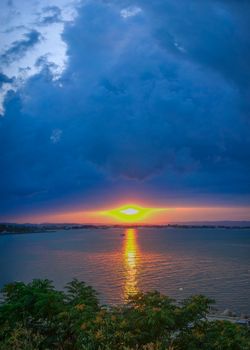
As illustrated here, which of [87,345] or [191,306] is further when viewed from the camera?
[191,306]

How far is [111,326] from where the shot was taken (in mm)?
8984

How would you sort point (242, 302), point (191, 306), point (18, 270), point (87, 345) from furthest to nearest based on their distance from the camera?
1. point (18, 270)
2. point (242, 302)
3. point (191, 306)
4. point (87, 345)

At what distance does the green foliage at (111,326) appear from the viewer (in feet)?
28.5

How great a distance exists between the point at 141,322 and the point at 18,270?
87.9m

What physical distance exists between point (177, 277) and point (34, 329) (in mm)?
67860

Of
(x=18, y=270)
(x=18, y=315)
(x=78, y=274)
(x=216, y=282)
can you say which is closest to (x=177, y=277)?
(x=216, y=282)

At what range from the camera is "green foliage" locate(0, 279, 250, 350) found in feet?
28.5

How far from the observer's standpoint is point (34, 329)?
11414 millimetres

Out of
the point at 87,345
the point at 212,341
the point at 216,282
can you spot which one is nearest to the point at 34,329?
the point at 87,345

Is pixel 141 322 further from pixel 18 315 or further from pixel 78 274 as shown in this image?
pixel 78 274

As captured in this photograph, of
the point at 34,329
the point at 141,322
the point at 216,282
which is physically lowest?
the point at 216,282

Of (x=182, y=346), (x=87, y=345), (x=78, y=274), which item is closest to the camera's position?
(x=87, y=345)

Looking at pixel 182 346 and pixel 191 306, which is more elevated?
pixel 191 306

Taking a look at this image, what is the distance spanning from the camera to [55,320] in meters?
11.1
